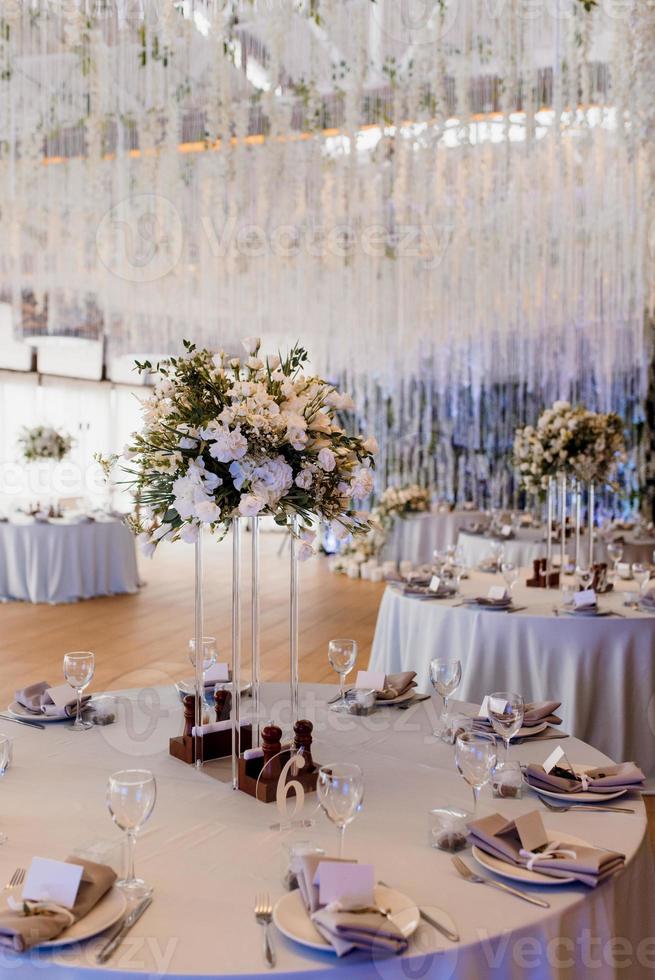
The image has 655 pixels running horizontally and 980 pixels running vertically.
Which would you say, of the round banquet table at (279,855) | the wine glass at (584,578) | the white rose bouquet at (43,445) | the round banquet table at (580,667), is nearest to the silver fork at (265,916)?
the round banquet table at (279,855)

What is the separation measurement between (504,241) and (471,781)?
6338 millimetres

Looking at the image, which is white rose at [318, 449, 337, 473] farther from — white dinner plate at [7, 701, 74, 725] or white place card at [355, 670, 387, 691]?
white dinner plate at [7, 701, 74, 725]

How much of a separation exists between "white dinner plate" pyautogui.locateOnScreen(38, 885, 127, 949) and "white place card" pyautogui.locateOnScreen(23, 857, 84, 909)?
4 cm

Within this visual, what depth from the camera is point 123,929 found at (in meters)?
1.25

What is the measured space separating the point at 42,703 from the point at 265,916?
3.83 ft

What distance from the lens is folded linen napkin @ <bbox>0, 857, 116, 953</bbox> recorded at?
46.3 inches

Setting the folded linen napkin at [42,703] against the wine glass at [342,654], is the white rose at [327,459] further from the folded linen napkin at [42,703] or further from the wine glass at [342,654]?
the folded linen napkin at [42,703]

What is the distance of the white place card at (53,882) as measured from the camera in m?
1.27

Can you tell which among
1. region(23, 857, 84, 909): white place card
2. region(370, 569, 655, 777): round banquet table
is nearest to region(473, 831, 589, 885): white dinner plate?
region(23, 857, 84, 909): white place card

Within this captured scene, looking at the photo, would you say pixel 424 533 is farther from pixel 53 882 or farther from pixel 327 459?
pixel 53 882

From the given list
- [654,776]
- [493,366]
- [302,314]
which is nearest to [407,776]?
[654,776]

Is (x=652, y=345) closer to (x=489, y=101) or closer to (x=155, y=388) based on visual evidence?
(x=489, y=101)

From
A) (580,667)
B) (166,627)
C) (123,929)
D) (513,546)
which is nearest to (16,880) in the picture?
(123,929)

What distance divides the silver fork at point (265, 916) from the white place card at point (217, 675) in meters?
1.07
